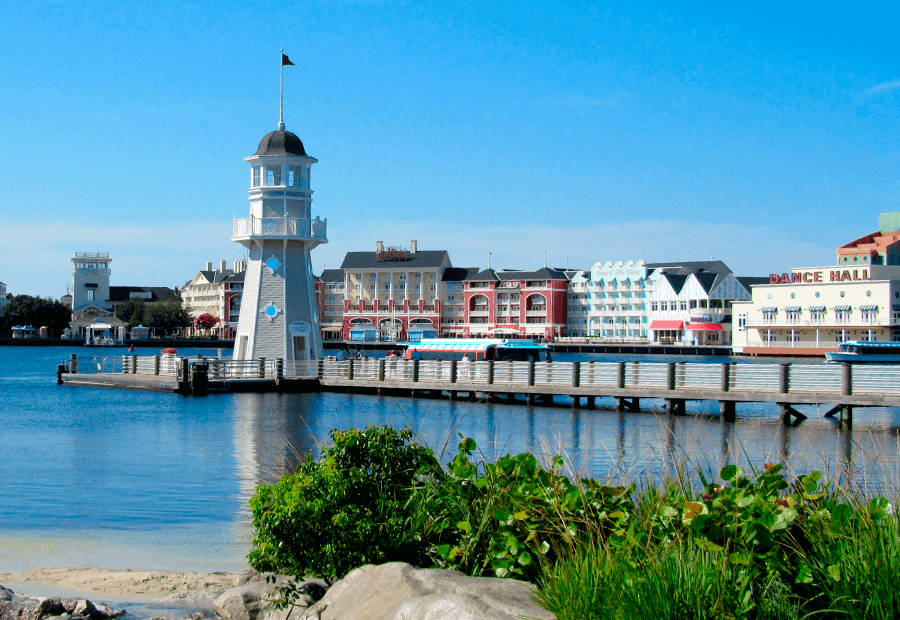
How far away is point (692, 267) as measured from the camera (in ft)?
462

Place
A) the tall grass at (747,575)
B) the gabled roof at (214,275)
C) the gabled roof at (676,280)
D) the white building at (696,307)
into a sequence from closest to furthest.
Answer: the tall grass at (747,575) < the white building at (696,307) < the gabled roof at (676,280) < the gabled roof at (214,275)

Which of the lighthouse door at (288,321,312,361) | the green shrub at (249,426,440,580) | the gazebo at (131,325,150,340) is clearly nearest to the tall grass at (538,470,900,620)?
the green shrub at (249,426,440,580)

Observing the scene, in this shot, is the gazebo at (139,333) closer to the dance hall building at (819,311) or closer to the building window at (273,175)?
the dance hall building at (819,311)

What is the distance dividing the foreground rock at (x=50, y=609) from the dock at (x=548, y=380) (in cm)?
1659

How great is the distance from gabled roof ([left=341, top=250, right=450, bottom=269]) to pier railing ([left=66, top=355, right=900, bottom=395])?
101 metres

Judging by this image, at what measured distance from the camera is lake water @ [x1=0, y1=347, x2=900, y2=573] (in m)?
12.0

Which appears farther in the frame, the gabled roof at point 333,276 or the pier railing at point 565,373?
the gabled roof at point 333,276

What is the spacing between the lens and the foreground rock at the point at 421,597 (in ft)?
19.0

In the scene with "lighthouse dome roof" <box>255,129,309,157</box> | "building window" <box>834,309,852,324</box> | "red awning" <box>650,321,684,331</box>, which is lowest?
"red awning" <box>650,321,684,331</box>

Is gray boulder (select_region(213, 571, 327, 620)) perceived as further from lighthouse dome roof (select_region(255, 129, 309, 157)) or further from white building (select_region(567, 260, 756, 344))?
white building (select_region(567, 260, 756, 344))

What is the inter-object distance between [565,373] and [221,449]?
14664 millimetres

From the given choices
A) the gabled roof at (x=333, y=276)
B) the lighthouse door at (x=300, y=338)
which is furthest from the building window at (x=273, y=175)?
the gabled roof at (x=333, y=276)

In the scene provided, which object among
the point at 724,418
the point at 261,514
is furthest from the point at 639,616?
the point at 724,418

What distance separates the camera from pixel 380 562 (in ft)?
25.8
